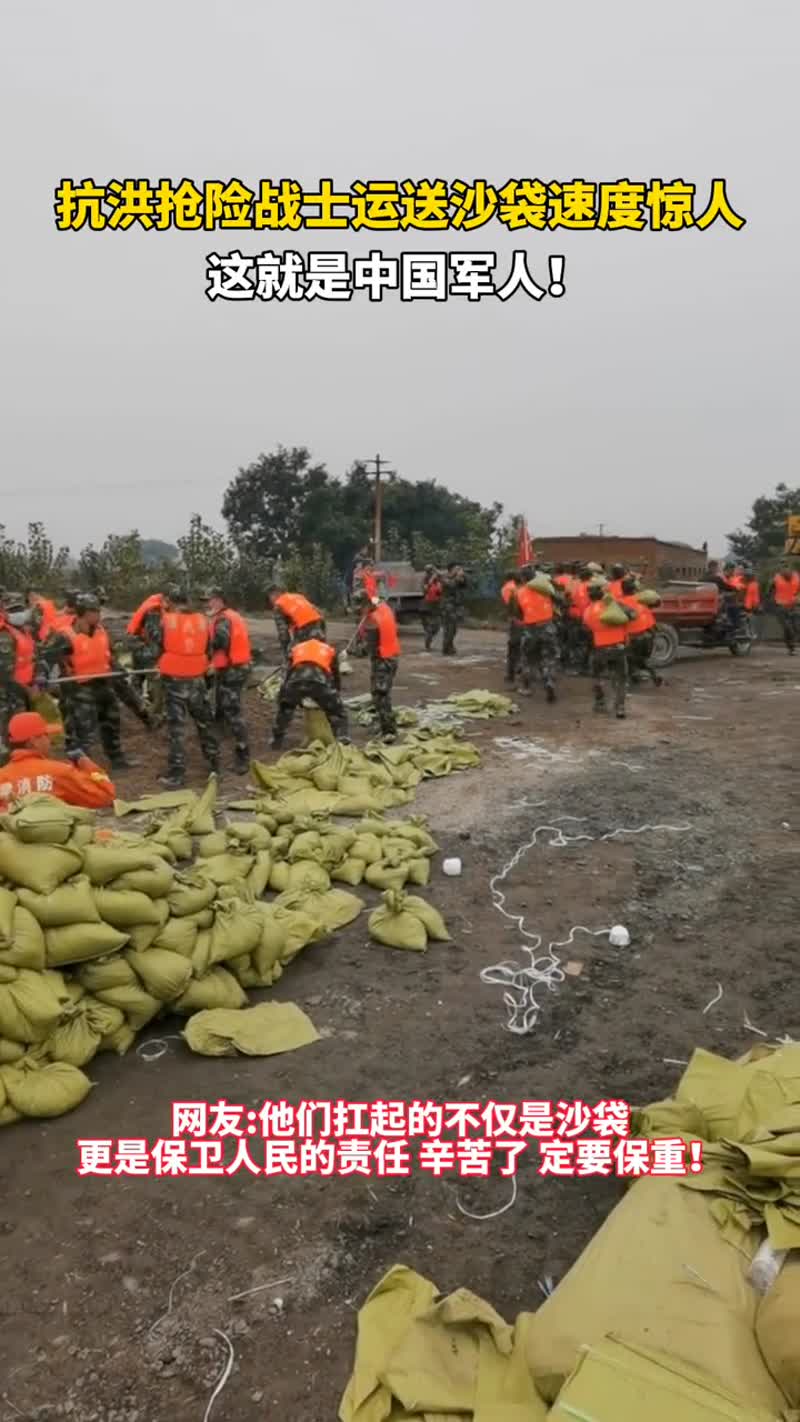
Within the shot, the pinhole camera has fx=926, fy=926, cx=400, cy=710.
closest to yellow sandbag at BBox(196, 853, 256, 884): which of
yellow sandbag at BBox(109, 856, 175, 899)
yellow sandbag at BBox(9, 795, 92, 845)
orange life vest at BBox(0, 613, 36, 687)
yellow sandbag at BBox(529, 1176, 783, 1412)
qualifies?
yellow sandbag at BBox(109, 856, 175, 899)

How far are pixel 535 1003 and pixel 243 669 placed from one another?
15.7 ft

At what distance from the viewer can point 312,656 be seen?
7691 mm

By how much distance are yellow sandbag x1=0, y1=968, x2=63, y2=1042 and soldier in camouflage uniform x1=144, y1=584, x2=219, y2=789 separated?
4056mm

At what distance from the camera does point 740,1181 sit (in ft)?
7.51

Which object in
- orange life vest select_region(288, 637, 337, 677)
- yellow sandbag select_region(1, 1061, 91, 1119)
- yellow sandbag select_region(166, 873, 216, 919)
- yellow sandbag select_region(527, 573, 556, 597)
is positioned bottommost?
yellow sandbag select_region(1, 1061, 91, 1119)

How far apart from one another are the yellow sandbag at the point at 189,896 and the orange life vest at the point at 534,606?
6.86 metres

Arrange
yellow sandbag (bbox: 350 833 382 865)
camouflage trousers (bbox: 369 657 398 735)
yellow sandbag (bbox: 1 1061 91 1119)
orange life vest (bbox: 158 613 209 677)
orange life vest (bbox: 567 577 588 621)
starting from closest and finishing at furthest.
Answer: yellow sandbag (bbox: 1 1061 91 1119), yellow sandbag (bbox: 350 833 382 865), orange life vest (bbox: 158 613 209 677), camouflage trousers (bbox: 369 657 398 735), orange life vest (bbox: 567 577 588 621)

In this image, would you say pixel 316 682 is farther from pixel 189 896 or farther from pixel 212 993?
pixel 212 993

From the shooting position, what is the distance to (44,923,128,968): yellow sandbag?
3408 mm

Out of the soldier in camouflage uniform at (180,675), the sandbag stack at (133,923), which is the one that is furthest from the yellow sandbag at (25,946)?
the soldier in camouflage uniform at (180,675)

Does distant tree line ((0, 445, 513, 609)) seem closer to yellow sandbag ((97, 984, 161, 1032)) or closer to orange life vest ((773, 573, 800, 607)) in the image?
orange life vest ((773, 573, 800, 607))

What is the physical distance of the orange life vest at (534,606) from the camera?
10164 mm

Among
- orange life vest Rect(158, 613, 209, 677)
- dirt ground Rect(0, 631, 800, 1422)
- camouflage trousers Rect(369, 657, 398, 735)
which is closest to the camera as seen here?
dirt ground Rect(0, 631, 800, 1422)

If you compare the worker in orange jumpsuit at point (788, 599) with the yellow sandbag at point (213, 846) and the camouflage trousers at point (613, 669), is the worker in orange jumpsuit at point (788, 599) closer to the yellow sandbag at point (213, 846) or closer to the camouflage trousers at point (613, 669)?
the camouflage trousers at point (613, 669)
